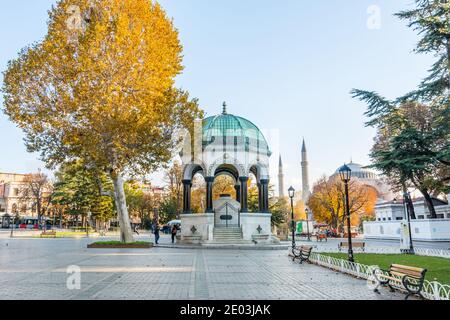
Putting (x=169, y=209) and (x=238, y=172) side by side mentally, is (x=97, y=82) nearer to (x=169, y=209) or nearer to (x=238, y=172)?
(x=238, y=172)

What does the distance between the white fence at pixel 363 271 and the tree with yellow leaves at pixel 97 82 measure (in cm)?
1200

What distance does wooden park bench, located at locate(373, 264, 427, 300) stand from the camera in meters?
7.63

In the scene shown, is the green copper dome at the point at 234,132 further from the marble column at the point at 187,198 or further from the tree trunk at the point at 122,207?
the tree trunk at the point at 122,207

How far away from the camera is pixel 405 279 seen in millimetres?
7809

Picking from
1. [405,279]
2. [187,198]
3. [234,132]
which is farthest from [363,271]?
[234,132]

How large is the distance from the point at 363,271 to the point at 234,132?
20058 millimetres

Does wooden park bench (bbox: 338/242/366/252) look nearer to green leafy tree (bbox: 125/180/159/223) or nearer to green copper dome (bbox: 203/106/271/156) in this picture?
green copper dome (bbox: 203/106/271/156)

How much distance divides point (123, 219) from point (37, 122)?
316 inches

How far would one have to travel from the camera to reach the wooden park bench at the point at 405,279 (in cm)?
763

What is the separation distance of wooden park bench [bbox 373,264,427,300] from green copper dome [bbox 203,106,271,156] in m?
21.1

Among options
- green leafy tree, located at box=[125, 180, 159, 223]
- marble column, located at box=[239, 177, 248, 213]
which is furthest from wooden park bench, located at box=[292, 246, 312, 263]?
green leafy tree, located at box=[125, 180, 159, 223]

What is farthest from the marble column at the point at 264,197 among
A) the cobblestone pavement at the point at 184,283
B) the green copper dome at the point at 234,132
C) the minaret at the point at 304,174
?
the minaret at the point at 304,174

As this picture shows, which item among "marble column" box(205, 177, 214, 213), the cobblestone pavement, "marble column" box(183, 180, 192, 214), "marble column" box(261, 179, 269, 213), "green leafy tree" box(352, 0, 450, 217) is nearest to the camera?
the cobblestone pavement

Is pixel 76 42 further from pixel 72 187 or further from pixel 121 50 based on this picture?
pixel 72 187
